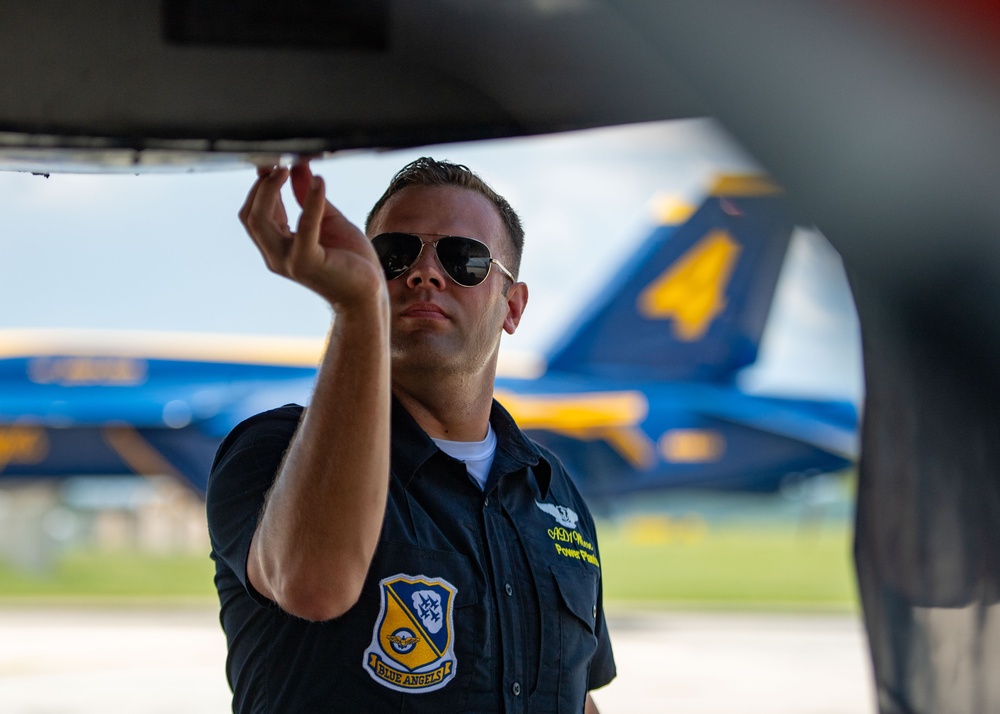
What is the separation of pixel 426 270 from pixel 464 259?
0.07 metres

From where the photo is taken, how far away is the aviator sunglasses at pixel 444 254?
1.33m

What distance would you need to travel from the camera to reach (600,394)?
12.9 m

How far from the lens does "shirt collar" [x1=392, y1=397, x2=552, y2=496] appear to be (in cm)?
126

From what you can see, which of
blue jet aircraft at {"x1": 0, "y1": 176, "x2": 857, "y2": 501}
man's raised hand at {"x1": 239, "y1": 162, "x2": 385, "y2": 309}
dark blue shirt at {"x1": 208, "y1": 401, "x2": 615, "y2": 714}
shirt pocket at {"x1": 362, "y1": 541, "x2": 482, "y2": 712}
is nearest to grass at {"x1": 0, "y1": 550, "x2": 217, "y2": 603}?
blue jet aircraft at {"x1": 0, "y1": 176, "x2": 857, "y2": 501}

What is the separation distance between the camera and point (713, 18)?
2.78 feet

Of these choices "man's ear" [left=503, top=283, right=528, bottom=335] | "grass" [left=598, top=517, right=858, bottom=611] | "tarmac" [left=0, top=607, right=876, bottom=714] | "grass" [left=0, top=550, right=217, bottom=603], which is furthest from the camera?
"grass" [left=598, top=517, right=858, bottom=611]

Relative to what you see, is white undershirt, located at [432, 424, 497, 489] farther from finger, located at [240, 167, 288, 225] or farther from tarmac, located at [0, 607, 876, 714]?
tarmac, located at [0, 607, 876, 714]

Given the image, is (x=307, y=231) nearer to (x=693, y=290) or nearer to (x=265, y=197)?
(x=265, y=197)

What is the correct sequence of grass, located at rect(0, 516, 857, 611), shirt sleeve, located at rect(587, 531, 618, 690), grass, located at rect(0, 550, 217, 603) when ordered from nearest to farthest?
shirt sleeve, located at rect(587, 531, 618, 690) < grass, located at rect(0, 550, 217, 603) < grass, located at rect(0, 516, 857, 611)

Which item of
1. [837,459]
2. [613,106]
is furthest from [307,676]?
[837,459]

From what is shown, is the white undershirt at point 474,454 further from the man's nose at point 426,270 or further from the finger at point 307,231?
the finger at point 307,231

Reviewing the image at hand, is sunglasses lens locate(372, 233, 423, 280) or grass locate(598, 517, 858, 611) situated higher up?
sunglasses lens locate(372, 233, 423, 280)

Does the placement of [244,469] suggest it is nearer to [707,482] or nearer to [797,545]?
[707,482]

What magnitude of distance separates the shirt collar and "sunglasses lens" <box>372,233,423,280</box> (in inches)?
6.9
